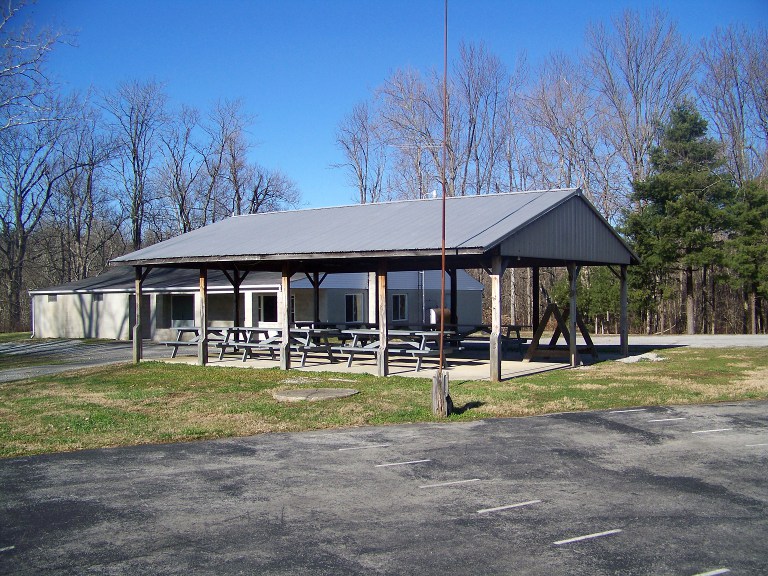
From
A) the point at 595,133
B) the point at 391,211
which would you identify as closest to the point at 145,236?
the point at 595,133

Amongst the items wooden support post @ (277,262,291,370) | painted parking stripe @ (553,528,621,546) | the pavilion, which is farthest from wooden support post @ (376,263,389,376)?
painted parking stripe @ (553,528,621,546)

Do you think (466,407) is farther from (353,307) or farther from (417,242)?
(353,307)

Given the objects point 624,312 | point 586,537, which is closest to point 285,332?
point 624,312

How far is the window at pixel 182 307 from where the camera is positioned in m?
30.6

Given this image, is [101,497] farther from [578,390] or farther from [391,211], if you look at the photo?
[391,211]

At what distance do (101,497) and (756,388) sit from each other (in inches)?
425

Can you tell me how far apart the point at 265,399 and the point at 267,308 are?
17251mm

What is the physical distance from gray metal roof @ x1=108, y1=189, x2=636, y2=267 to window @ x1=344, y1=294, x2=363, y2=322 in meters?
8.89

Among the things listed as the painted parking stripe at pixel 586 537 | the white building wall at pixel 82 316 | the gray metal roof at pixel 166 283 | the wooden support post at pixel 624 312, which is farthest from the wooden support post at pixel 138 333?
the painted parking stripe at pixel 586 537

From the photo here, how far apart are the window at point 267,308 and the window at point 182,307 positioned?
11.9 feet

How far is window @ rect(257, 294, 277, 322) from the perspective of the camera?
93.8 feet

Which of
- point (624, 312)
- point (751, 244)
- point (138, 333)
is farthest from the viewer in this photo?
point (751, 244)

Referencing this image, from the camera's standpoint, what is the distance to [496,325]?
13953mm

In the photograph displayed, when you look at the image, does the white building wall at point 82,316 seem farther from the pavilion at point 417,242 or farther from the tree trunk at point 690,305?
the tree trunk at point 690,305
